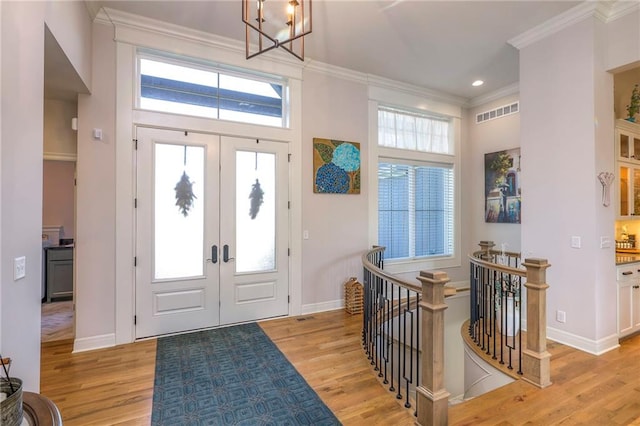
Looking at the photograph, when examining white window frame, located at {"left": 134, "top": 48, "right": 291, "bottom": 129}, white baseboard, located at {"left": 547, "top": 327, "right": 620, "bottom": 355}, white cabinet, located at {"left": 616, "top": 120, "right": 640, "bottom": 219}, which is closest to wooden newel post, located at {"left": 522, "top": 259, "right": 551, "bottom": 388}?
white baseboard, located at {"left": 547, "top": 327, "right": 620, "bottom": 355}

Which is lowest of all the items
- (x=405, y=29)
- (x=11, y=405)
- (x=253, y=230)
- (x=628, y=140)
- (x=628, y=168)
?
(x=11, y=405)

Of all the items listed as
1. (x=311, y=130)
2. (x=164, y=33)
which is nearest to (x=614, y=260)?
(x=311, y=130)

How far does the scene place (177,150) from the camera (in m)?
3.74

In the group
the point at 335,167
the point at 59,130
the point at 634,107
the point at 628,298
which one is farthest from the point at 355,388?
the point at 634,107

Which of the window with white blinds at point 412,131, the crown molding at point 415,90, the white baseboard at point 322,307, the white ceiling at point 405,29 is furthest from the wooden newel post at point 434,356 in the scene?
the crown molding at point 415,90

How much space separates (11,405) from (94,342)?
2.84 m

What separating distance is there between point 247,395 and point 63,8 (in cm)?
339

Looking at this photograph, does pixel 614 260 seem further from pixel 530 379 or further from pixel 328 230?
pixel 328 230

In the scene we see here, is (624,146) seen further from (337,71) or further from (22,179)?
(22,179)

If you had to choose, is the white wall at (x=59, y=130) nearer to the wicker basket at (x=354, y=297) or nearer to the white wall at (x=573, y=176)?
the wicker basket at (x=354, y=297)

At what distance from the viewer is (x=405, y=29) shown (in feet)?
12.2

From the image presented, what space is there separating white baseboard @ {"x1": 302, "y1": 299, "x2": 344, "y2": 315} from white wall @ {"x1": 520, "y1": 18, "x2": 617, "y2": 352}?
2.60 meters

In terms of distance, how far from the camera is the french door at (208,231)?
11.8ft

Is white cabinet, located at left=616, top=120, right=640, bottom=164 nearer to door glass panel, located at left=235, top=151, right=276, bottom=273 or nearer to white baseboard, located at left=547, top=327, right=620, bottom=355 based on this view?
white baseboard, located at left=547, top=327, right=620, bottom=355
